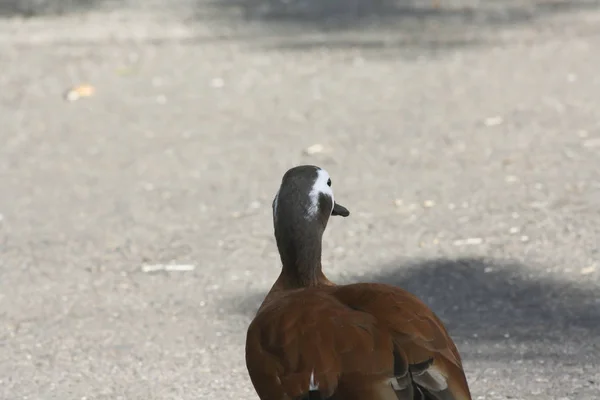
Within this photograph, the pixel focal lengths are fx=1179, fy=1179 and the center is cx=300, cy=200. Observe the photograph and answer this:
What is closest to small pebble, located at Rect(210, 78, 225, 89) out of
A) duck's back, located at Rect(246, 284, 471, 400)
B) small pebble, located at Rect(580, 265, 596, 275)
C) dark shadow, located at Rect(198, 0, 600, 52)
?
dark shadow, located at Rect(198, 0, 600, 52)

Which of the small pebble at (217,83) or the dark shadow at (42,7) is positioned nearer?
the small pebble at (217,83)

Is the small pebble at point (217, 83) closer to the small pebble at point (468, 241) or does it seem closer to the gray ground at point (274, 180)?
the gray ground at point (274, 180)

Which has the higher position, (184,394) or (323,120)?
(184,394)

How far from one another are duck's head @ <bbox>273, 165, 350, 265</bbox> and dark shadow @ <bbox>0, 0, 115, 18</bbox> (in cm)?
872

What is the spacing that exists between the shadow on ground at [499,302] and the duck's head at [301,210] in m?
1.18

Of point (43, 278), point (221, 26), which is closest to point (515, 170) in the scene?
point (43, 278)

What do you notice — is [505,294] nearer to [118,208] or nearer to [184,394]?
[184,394]

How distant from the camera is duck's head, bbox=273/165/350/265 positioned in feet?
12.3

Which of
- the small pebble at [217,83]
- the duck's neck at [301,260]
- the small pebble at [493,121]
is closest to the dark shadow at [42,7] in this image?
the small pebble at [217,83]

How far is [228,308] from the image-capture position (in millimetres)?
5180

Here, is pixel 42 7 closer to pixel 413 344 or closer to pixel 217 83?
pixel 217 83

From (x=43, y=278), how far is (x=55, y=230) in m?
0.71

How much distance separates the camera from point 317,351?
3.25 meters

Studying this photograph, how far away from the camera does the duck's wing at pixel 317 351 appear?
314 cm
